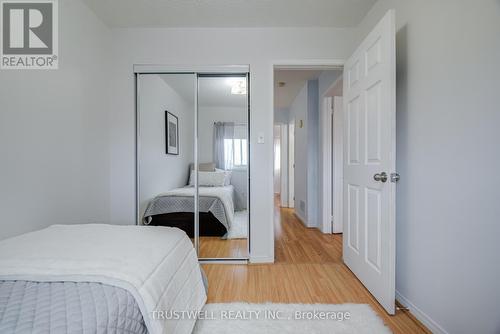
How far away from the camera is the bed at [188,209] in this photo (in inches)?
98.7

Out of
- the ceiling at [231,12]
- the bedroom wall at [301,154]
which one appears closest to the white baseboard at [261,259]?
the bedroom wall at [301,154]

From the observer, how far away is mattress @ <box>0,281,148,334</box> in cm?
61

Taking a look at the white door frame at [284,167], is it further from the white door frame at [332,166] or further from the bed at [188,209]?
the bed at [188,209]

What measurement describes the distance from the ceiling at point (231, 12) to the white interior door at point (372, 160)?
18.8 inches

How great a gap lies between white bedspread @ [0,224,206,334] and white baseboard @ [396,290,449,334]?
143cm

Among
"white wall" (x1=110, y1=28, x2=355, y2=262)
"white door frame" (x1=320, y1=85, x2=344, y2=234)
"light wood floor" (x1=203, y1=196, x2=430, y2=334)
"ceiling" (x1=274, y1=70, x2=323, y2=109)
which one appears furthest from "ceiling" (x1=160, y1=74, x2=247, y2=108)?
"light wood floor" (x1=203, y1=196, x2=430, y2=334)

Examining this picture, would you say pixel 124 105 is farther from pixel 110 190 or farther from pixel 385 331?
pixel 385 331

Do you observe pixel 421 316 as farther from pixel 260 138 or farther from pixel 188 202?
pixel 188 202

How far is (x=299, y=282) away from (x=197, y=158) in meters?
1.58

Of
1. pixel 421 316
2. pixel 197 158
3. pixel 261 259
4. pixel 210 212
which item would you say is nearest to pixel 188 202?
pixel 210 212

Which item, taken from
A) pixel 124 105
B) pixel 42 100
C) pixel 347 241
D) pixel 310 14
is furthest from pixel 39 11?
pixel 347 241

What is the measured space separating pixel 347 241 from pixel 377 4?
7.26ft

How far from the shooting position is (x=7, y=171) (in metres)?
1.42

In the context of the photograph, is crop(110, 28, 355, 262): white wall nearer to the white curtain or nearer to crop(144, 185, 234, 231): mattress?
the white curtain
